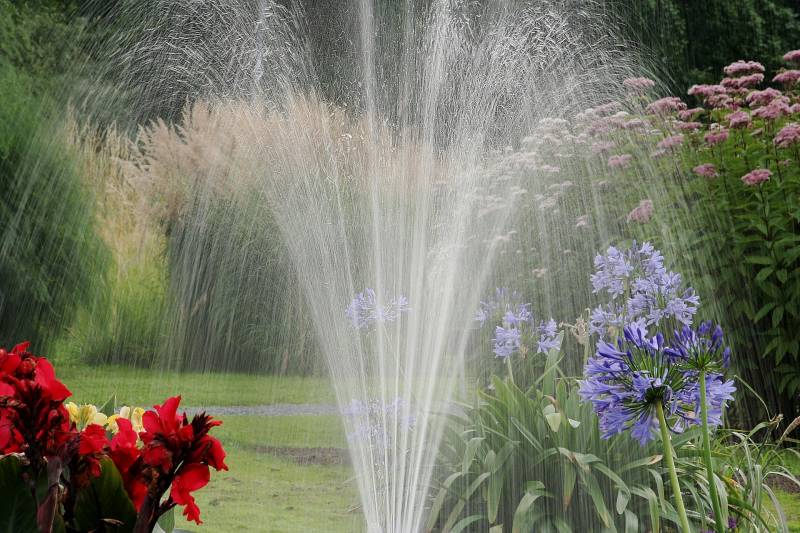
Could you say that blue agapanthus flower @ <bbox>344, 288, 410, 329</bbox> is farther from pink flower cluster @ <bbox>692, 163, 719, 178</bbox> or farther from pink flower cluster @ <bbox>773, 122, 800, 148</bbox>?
pink flower cluster @ <bbox>773, 122, 800, 148</bbox>

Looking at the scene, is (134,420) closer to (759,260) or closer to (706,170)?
(759,260)

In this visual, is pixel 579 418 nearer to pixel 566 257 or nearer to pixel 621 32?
pixel 566 257

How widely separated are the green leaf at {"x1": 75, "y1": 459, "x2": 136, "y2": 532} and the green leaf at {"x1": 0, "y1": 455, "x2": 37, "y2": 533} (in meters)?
0.06

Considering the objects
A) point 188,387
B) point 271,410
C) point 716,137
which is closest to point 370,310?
point 716,137

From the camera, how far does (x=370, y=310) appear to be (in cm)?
430

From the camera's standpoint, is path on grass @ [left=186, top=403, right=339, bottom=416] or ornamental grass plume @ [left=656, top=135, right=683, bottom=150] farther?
path on grass @ [left=186, top=403, right=339, bottom=416]

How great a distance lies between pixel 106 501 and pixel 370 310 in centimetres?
321

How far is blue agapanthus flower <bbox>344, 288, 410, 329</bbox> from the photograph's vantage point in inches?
167

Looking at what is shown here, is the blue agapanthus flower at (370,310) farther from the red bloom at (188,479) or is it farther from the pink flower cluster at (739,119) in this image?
the pink flower cluster at (739,119)

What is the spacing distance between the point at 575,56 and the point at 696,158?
8.08ft

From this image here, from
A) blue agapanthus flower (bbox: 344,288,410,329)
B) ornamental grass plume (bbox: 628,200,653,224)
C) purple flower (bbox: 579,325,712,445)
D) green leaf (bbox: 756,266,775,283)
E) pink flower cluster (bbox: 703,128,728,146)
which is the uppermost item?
pink flower cluster (bbox: 703,128,728,146)

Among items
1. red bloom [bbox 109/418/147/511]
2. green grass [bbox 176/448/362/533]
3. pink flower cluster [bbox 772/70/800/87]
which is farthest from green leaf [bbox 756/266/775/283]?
red bloom [bbox 109/418/147/511]

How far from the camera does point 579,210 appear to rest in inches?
289

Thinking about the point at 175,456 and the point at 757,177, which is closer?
the point at 175,456
